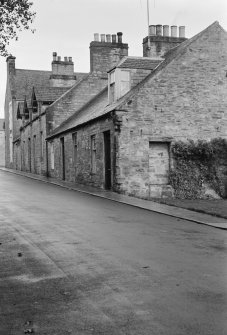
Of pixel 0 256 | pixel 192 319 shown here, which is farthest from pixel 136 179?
pixel 192 319

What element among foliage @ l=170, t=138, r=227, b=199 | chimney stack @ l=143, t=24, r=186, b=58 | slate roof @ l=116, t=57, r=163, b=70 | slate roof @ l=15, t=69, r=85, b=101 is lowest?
foliage @ l=170, t=138, r=227, b=199

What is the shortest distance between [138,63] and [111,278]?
64.8 ft

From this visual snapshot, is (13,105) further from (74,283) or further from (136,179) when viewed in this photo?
(74,283)

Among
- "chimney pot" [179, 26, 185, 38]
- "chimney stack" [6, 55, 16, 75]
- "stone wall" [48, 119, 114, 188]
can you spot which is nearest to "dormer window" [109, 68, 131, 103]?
"stone wall" [48, 119, 114, 188]

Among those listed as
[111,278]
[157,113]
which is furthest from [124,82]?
[111,278]

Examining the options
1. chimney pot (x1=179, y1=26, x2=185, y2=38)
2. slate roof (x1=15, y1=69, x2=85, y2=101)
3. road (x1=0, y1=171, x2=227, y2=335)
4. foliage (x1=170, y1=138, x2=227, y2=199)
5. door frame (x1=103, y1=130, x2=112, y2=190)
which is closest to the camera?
road (x1=0, y1=171, x2=227, y2=335)

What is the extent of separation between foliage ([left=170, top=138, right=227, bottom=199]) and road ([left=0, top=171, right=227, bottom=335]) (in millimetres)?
10210

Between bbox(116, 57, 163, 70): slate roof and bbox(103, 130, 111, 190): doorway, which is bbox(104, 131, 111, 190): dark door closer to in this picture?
bbox(103, 130, 111, 190): doorway

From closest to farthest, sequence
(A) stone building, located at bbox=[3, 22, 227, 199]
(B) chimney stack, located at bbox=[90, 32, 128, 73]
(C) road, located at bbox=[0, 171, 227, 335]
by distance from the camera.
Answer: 1. (C) road, located at bbox=[0, 171, 227, 335]
2. (A) stone building, located at bbox=[3, 22, 227, 199]
3. (B) chimney stack, located at bbox=[90, 32, 128, 73]

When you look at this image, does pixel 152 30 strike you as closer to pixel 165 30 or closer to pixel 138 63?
pixel 165 30

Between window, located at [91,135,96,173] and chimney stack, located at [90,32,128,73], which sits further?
chimney stack, located at [90,32,128,73]

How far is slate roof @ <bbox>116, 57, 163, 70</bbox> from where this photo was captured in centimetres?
2523

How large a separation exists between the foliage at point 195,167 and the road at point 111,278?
1021 centimetres

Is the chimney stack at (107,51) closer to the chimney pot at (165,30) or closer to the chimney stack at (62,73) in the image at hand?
the chimney pot at (165,30)
